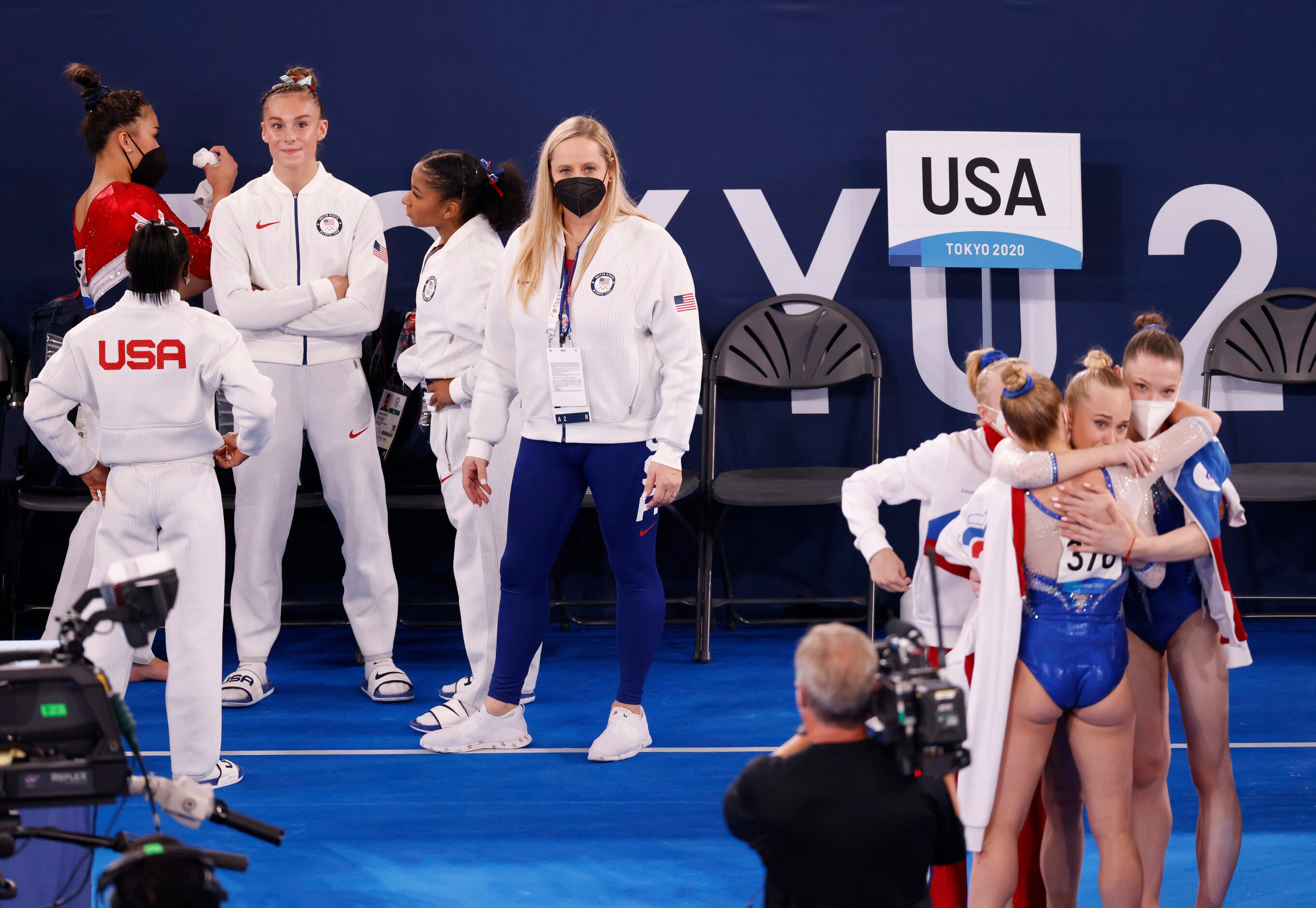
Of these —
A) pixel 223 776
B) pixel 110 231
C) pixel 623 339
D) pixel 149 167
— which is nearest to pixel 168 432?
pixel 223 776

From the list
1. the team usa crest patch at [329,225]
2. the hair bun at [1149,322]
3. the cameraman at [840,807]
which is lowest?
the cameraman at [840,807]

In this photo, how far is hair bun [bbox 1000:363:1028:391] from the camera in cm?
238

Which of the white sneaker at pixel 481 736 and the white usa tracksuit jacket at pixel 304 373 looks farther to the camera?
the white usa tracksuit jacket at pixel 304 373

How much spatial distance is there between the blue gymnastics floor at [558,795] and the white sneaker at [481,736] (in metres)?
0.04

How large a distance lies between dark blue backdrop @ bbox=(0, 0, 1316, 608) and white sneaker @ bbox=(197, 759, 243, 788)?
2.42 meters

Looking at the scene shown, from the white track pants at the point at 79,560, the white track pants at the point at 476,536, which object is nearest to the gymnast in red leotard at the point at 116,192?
the white track pants at the point at 79,560

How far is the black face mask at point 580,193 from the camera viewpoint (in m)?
3.71

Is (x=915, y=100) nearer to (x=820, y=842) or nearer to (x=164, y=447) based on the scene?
(x=164, y=447)

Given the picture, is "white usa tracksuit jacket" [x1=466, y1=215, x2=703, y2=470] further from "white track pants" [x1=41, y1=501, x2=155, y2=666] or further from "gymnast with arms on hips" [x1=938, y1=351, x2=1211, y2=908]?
"white track pants" [x1=41, y1=501, x2=155, y2=666]

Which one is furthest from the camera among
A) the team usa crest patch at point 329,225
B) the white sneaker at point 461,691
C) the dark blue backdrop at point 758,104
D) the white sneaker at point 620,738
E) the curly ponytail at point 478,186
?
the dark blue backdrop at point 758,104

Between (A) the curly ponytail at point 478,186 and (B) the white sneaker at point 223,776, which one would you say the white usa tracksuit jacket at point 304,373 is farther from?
(B) the white sneaker at point 223,776

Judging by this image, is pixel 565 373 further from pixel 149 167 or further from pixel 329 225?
pixel 149 167

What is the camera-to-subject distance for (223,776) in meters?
3.68

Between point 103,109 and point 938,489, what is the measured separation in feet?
12.2
